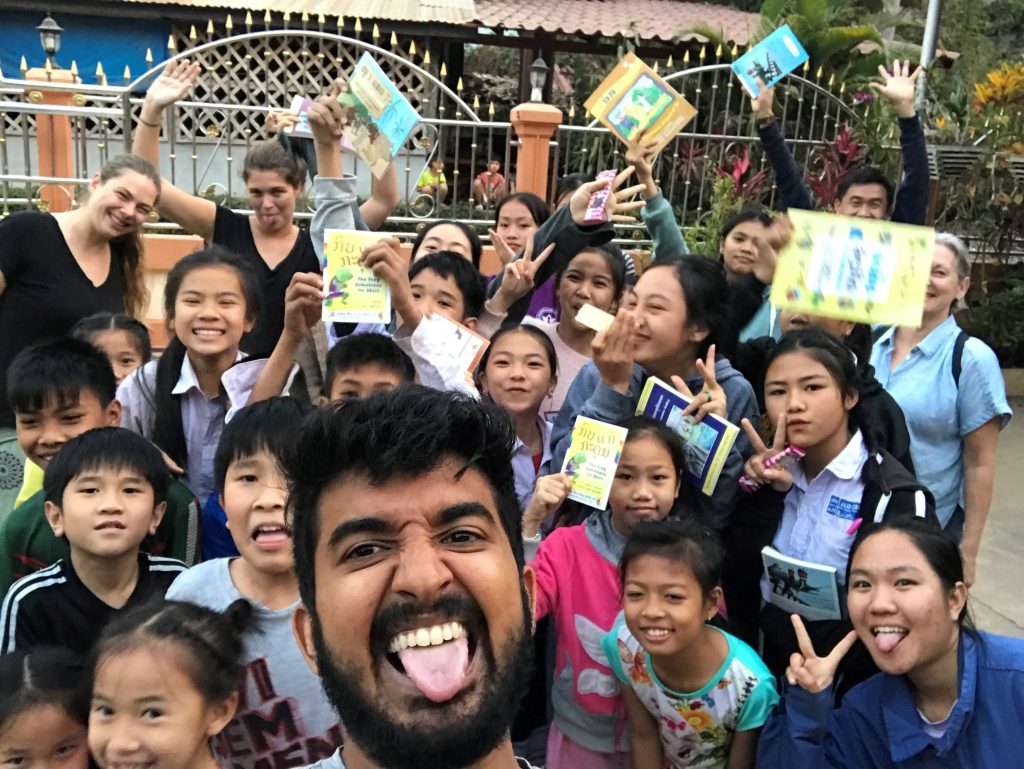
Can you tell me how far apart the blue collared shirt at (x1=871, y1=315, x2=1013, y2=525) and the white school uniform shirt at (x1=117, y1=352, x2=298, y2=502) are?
214cm

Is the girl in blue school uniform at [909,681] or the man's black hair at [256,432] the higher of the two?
the man's black hair at [256,432]

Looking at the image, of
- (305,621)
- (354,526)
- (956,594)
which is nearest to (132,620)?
(305,621)

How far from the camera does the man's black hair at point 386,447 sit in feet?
3.92

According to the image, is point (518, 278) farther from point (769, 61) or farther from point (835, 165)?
point (835, 165)

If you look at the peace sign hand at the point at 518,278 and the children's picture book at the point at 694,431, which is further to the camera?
the peace sign hand at the point at 518,278

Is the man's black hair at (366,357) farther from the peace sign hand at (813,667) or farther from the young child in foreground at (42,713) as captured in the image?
the peace sign hand at (813,667)

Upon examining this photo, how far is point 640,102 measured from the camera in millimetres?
3564

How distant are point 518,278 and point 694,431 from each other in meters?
1.01

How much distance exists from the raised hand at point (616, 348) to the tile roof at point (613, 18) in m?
9.42

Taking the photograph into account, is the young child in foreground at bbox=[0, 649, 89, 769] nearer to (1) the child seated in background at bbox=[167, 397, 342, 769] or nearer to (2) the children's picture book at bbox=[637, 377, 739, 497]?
(1) the child seated in background at bbox=[167, 397, 342, 769]

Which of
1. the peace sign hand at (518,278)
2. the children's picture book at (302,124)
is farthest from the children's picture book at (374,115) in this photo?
the peace sign hand at (518,278)

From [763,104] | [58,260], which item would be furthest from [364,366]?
[763,104]

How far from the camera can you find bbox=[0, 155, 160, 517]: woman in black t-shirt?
309 cm

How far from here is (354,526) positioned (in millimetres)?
1154
